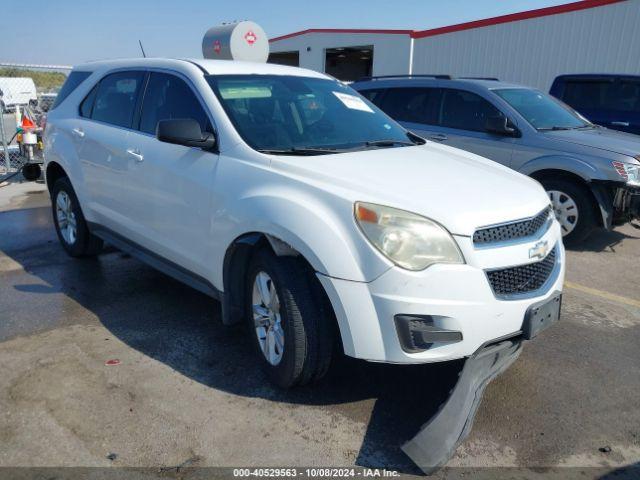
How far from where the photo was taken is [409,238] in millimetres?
2531

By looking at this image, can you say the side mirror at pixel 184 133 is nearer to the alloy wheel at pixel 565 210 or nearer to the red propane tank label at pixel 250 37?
the red propane tank label at pixel 250 37

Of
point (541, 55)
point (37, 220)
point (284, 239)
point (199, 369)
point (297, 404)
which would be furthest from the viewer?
point (541, 55)

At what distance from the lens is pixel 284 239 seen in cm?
276

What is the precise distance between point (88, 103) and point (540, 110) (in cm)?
503

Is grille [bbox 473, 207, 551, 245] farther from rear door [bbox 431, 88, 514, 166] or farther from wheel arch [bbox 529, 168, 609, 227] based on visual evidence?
rear door [bbox 431, 88, 514, 166]

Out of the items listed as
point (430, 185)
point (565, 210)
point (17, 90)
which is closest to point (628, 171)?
point (565, 210)

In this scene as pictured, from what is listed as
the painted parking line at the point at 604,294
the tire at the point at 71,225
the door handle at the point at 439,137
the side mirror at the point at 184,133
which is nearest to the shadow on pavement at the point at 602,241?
the painted parking line at the point at 604,294

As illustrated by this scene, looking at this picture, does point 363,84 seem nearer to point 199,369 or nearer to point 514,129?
point 514,129

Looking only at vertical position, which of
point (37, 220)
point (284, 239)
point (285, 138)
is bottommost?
point (37, 220)

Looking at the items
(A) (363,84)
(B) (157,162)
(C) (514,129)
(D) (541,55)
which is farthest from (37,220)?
(D) (541,55)

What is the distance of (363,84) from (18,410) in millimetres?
6198

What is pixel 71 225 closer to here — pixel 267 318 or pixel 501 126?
pixel 267 318

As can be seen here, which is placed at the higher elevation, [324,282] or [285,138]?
[285,138]

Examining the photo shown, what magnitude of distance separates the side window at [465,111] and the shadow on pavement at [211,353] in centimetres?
394
